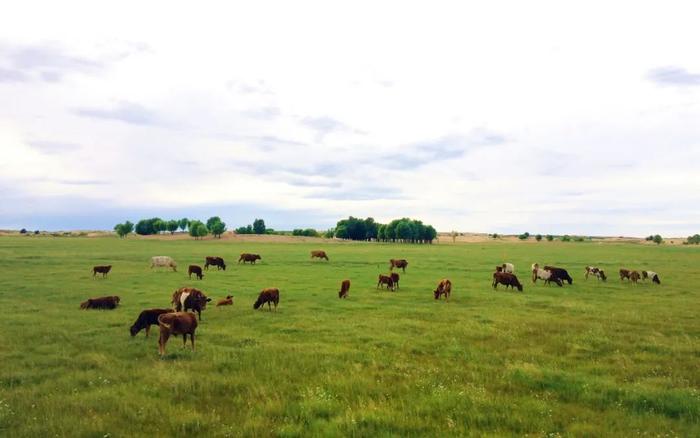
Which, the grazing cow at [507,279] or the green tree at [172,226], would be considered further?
the green tree at [172,226]

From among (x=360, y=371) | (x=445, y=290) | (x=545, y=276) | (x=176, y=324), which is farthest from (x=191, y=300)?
(x=545, y=276)

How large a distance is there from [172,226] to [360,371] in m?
194

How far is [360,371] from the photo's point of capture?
37.8 feet

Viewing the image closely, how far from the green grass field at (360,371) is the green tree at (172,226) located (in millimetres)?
175946

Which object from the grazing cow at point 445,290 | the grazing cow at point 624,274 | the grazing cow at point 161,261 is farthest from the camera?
the grazing cow at point 161,261

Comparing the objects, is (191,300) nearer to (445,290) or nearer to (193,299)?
(193,299)

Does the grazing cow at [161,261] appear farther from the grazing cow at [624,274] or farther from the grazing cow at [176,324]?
the grazing cow at [624,274]

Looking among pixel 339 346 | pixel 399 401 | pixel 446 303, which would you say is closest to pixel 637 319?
pixel 446 303

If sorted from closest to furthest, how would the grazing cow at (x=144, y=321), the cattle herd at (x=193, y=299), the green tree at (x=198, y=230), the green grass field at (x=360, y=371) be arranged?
the green grass field at (x=360, y=371) < the cattle herd at (x=193, y=299) < the grazing cow at (x=144, y=321) < the green tree at (x=198, y=230)

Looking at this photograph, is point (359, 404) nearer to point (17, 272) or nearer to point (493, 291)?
point (493, 291)

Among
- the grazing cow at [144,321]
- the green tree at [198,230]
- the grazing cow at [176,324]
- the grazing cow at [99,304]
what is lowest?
the grazing cow at [99,304]

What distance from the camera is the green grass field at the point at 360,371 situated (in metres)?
8.43

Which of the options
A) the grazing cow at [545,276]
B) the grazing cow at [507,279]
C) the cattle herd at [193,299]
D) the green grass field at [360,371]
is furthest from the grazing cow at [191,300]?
the grazing cow at [545,276]

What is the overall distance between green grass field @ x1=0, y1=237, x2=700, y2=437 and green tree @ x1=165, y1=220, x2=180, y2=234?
577ft
